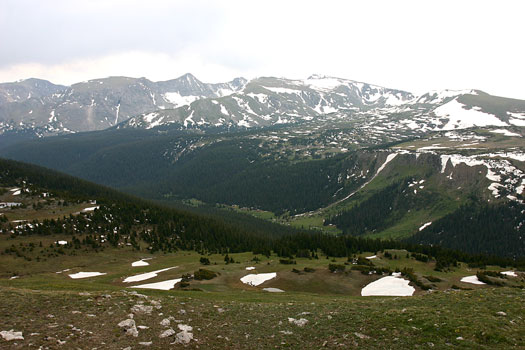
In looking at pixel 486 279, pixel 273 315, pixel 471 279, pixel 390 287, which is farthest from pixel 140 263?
pixel 486 279

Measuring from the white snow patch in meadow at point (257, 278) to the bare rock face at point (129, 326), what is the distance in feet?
113

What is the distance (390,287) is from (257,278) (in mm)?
22373

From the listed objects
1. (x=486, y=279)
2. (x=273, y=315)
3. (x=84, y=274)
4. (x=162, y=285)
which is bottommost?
(x=84, y=274)

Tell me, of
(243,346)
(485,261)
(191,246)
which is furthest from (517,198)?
(243,346)

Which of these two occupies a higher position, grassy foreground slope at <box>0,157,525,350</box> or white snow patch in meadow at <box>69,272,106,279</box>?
grassy foreground slope at <box>0,157,525,350</box>

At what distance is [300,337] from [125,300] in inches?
571

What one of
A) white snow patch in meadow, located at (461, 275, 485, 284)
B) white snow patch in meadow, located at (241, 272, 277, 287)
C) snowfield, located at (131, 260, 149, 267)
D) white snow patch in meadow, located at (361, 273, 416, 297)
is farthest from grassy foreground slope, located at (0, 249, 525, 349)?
snowfield, located at (131, 260, 149, 267)

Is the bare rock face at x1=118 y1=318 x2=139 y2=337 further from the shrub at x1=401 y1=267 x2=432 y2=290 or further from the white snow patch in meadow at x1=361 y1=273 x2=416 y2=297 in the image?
the shrub at x1=401 y1=267 x2=432 y2=290

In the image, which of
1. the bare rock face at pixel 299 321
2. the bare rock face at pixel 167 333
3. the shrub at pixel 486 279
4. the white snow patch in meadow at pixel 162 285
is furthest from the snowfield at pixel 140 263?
the shrub at pixel 486 279

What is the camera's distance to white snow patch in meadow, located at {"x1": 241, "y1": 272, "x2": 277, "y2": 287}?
185ft

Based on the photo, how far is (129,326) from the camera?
21.8 metres

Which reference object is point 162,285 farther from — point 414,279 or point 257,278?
point 414,279

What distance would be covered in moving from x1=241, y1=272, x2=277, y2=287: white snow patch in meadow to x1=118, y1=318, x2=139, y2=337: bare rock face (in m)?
34.5

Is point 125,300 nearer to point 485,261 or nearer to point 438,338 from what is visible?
point 438,338
